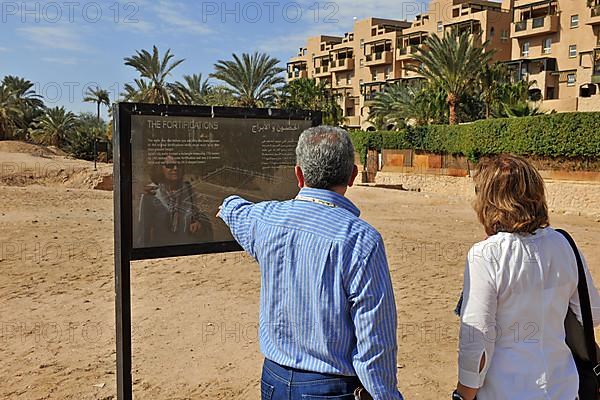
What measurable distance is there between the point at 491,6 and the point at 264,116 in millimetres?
55872

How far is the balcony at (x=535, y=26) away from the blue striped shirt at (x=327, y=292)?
49125mm

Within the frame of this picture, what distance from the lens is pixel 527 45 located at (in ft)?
159

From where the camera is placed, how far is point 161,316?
23.1ft

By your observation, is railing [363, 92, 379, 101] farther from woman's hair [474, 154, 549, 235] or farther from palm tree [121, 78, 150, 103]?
woman's hair [474, 154, 549, 235]

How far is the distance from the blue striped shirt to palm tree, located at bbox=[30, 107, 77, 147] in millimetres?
54776

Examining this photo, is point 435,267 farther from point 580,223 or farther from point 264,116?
point 580,223

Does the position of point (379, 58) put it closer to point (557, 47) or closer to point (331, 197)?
point (557, 47)

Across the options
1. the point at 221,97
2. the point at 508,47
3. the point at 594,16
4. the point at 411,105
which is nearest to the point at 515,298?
the point at 411,105

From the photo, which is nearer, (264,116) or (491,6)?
(264,116)

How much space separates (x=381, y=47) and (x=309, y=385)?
6317 centimetres

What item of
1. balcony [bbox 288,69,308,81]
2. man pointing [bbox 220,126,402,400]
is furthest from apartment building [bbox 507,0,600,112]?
man pointing [bbox 220,126,402,400]

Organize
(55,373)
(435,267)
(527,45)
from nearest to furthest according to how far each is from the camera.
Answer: (55,373), (435,267), (527,45)

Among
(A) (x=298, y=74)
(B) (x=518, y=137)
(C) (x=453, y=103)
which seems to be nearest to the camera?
(B) (x=518, y=137)

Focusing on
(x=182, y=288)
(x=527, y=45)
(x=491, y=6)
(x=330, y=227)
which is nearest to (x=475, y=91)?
(x=527, y=45)
